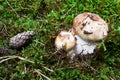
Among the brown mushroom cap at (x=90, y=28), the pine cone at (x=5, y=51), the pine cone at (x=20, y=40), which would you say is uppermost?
the brown mushroom cap at (x=90, y=28)

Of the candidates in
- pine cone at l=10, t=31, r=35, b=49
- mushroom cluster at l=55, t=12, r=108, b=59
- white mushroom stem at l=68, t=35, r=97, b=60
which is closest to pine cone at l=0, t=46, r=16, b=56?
pine cone at l=10, t=31, r=35, b=49

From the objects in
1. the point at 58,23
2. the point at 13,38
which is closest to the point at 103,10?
the point at 58,23

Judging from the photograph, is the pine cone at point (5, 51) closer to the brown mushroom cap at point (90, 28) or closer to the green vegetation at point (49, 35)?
the green vegetation at point (49, 35)

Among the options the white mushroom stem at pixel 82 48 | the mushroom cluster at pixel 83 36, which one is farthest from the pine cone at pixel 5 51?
the white mushroom stem at pixel 82 48

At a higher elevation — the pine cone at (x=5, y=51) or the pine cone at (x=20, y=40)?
the pine cone at (x=20, y=40)

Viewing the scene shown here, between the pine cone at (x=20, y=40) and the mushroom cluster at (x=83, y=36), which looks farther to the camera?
the pine cone at (x=20, y=40)

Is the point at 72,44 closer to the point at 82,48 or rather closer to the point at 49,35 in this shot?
the point at 82,48

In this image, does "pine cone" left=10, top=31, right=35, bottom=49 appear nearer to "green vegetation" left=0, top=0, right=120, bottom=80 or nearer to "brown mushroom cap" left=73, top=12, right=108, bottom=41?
"green vegetation" left=0, top=0, right=120, bottom=80
